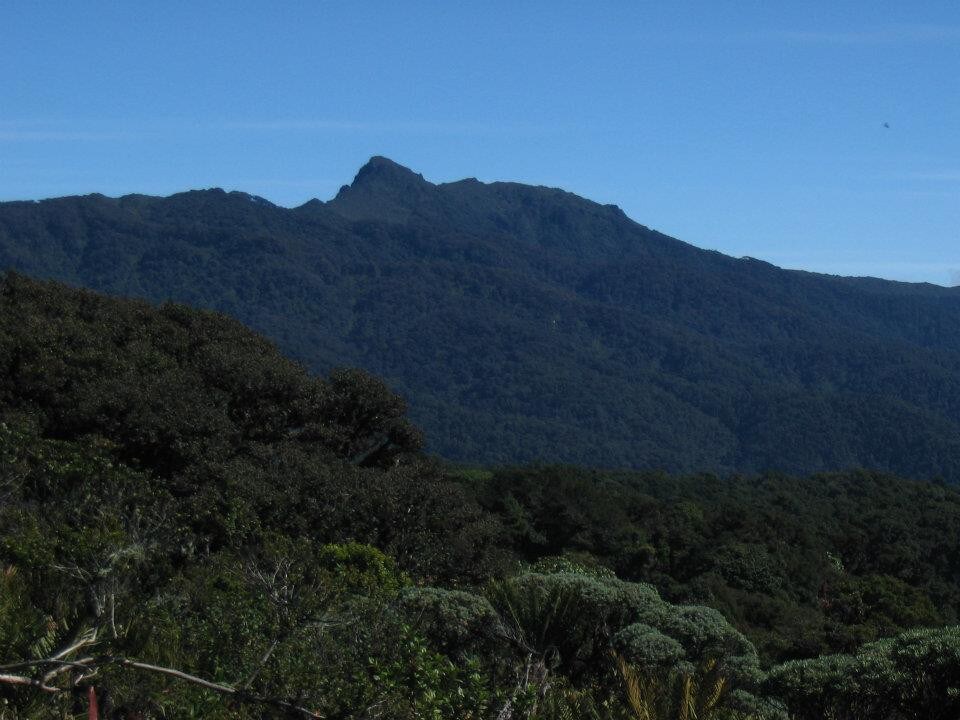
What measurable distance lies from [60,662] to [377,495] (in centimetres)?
1493

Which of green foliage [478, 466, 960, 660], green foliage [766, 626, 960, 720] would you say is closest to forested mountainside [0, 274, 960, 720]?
green foliage [766, 626, 960, 720]

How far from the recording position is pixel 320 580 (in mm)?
10617

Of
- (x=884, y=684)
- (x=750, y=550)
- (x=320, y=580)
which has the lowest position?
(x=750, y=550)

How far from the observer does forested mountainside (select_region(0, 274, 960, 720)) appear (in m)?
6.20

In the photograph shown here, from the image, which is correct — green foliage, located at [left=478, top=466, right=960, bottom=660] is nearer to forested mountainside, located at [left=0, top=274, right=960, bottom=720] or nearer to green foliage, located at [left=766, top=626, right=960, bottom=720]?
forested mountainside, located at [left=0, top=274, right=960, bottom=720]

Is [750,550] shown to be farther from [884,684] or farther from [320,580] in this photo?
[320,580]

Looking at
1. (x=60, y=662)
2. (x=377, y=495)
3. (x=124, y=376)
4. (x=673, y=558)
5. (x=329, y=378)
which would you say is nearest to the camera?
(x=60, y=662)

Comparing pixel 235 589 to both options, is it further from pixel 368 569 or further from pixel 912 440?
pixel 912 440

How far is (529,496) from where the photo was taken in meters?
41.8

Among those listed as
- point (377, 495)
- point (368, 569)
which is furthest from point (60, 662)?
point (377, 495)

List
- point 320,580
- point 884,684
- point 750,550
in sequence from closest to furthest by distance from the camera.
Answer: point 884,684 < point 320,580 < point 750,550

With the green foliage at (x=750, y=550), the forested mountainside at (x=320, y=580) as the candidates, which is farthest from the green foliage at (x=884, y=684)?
the green foliage at (x=750, y=550)

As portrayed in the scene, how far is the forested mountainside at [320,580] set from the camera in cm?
620

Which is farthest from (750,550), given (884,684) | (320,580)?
(320,580)
